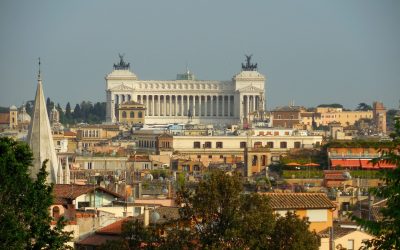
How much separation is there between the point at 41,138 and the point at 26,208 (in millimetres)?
20032

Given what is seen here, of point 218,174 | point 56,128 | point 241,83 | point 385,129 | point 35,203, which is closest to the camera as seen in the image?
point 35,203

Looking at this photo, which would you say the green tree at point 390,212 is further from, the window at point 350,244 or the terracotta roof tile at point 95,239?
the terracotta roof tile at point 95,239

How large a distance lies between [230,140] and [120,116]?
45.6m

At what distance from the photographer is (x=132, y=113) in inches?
6693

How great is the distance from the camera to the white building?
182250mm

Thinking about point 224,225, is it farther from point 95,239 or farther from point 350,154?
point 350,154

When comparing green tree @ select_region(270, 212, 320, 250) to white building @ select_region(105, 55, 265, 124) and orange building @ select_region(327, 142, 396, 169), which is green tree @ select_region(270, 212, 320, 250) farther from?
white building @ select_region(105, 55, 265, 124)

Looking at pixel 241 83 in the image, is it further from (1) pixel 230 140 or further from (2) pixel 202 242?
(2) pixel 202 242

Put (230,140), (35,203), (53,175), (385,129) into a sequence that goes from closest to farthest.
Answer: (35,203) → (53,175) → (230,140) → (385,129)

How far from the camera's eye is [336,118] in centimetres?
18750

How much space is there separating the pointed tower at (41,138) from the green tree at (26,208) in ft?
57.7

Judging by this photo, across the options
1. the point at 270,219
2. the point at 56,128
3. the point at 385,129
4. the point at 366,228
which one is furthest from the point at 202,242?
the point at 385,129

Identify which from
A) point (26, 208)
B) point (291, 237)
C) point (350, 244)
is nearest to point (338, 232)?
point (350, 244)

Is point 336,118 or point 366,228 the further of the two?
point 336,118
